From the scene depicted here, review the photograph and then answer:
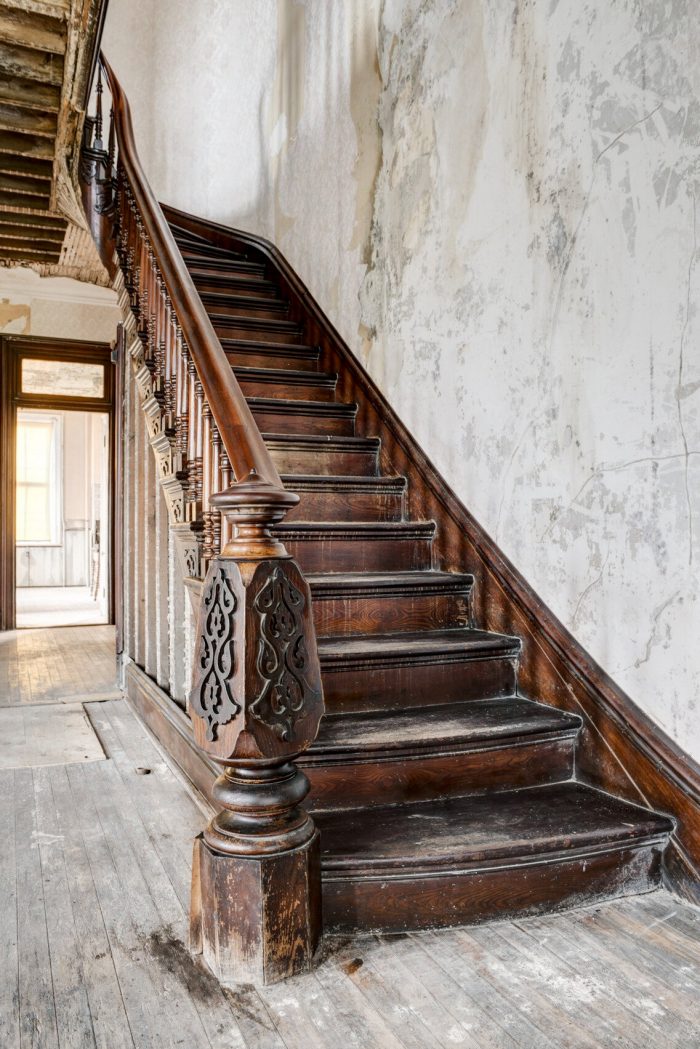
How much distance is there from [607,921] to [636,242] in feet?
5.43

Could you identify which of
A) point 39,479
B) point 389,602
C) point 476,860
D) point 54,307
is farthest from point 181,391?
point 39,479

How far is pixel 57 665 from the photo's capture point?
4898mm

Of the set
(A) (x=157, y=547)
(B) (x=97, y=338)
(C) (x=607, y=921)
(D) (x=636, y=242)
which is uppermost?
(B) (x=97, y=338)

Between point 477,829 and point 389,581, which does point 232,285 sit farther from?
point 477,829

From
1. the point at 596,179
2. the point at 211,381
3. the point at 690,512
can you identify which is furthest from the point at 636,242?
the point at 211,381

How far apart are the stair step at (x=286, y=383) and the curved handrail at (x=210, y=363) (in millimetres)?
845

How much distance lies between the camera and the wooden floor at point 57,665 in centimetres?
409

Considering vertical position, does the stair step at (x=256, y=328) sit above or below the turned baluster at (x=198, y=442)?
above

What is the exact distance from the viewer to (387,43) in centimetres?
339

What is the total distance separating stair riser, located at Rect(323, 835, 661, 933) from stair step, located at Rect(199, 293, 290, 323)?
311 centimetres

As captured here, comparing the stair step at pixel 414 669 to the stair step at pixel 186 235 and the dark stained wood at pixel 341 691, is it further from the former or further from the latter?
the stair step at pixel 186 235

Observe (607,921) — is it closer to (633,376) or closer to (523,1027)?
(523,1027)

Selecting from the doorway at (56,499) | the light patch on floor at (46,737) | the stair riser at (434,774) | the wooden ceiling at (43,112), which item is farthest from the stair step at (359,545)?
the doorway at (56,499)

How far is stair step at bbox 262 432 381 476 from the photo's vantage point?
3205 millimetres
